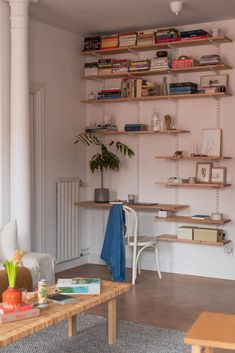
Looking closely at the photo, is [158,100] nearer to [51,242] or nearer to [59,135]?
[59,135]

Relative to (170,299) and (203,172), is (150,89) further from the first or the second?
(170,299)

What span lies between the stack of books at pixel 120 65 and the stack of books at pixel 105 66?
46 mm

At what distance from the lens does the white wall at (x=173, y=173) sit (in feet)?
19.4

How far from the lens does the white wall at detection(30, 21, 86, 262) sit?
19.4ft

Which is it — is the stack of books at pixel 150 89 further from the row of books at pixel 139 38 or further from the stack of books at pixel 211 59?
the stack of books at pixel 211 59

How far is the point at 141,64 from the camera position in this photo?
242 inches

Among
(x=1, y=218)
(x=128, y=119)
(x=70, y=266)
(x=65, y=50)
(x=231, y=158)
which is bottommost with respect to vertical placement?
(x=70, y=266)

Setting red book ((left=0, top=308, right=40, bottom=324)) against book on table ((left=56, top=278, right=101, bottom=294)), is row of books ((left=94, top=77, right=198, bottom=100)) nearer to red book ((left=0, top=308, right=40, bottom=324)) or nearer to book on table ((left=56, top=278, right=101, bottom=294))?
book on table ((left=56, top=278, right=101, bottom=294))

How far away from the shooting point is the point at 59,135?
6227 mm

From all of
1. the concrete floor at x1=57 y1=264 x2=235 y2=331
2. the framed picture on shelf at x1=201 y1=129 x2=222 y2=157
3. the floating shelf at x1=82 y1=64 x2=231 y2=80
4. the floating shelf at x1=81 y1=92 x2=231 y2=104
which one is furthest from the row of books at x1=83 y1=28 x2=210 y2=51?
the concrete floor at x1=57 y1=264 x2=235 y2=331

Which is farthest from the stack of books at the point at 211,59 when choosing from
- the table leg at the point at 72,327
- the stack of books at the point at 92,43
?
the table leg at the point at 72,327

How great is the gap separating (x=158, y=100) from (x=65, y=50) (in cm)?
121

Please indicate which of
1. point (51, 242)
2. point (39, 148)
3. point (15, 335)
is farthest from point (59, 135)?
point (15, 335)

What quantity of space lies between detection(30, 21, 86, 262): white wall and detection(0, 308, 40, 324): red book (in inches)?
117
